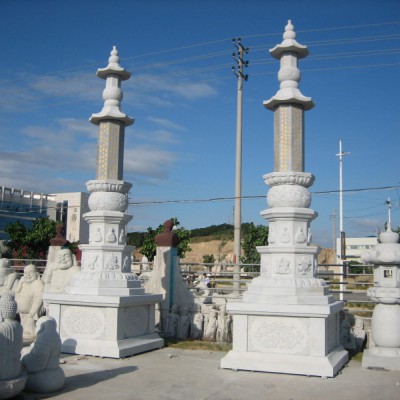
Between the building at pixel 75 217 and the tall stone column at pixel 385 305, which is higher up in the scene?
the building at pixel 75 217

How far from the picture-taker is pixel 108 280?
7.95m

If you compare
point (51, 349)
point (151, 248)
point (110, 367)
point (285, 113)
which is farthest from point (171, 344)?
point (151, 248)

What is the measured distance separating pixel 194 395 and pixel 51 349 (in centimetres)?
165

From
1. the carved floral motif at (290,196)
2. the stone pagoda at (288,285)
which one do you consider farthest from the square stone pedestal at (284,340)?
the carved floral motif at (290,196)

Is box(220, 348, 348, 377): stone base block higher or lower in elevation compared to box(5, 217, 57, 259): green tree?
lower

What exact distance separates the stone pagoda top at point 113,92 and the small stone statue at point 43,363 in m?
4.18

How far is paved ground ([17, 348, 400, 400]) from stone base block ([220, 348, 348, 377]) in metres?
0.09

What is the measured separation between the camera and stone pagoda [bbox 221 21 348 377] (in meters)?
6.57

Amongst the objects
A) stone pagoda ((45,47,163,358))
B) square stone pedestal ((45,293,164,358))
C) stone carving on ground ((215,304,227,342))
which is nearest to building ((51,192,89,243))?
stone carving on ground ((215,304,227,342))

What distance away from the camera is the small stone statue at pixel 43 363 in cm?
541

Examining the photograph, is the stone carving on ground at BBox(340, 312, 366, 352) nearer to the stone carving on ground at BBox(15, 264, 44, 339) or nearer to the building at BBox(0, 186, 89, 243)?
the stone carving on ground at BBox(15, 264, 44, 339)

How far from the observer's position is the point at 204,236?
248 ft

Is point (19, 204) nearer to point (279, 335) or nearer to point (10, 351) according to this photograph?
point (279, 335)

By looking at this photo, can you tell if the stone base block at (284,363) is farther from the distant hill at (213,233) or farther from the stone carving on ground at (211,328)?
the distant hill at (213,233)
